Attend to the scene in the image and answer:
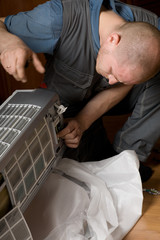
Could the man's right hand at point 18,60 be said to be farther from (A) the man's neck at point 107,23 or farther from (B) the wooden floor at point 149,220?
(B) the wooden floor at point 149,220

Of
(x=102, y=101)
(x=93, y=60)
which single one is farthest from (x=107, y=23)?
(x=102, y=101)

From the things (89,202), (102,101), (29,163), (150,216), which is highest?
(29,163)

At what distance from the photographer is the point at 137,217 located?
1104 millimetres

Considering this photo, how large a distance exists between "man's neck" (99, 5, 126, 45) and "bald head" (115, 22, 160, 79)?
95 mm

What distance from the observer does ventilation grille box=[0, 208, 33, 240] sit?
0.79m

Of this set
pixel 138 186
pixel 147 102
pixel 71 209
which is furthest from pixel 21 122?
pixel 147 102

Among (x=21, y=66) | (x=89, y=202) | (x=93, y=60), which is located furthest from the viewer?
(x=93, y=60)

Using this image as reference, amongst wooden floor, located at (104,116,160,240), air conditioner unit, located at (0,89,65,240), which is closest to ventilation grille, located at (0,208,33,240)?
air conditioner unit, located at (0,89,65,240)

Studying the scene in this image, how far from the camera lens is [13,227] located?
806 millimetres

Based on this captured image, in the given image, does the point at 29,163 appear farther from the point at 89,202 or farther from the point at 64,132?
the point at 89,202

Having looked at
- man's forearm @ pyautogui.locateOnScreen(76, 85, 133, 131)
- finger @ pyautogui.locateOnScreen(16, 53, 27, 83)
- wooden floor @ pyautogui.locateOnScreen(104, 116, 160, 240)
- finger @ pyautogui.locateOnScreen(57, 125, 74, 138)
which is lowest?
wooden floor @ pyautogui.locateOnScreen(104, 116, 160, 240)

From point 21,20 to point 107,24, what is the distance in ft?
0.87

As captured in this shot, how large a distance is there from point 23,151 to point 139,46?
43 centimetres

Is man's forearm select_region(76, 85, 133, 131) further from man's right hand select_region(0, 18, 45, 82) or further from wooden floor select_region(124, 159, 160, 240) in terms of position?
man's right hand select_region(0, 18, 45, 82)
